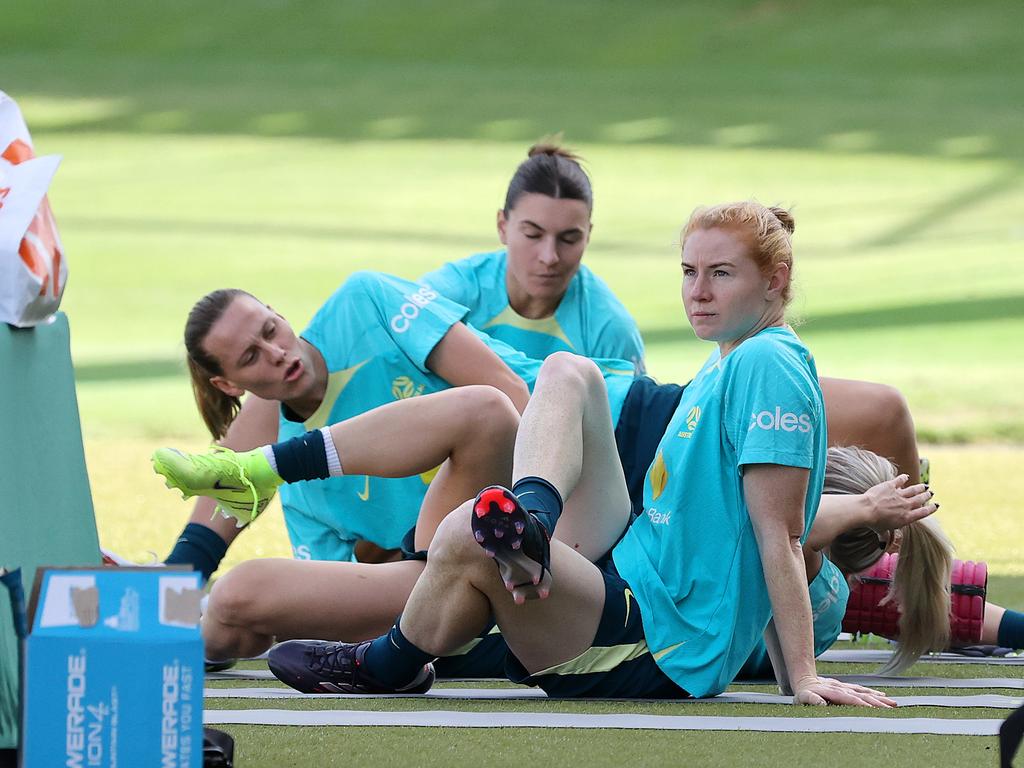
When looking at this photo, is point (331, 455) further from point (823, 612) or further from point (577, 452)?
point (823, 612)

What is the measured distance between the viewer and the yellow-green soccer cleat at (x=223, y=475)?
2857 mm

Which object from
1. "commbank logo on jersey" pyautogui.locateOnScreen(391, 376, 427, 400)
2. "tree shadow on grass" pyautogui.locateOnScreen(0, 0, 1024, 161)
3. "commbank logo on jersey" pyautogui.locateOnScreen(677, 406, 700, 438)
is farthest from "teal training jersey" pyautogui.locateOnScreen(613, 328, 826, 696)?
"tree shadow on grass" pyautogui.locateOnScreen(0, 0, 1024, 161)

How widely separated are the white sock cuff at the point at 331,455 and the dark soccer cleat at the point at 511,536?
63cm

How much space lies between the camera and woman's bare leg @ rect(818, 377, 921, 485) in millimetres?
3480

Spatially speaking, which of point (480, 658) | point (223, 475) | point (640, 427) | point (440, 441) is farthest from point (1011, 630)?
point (223, 475)

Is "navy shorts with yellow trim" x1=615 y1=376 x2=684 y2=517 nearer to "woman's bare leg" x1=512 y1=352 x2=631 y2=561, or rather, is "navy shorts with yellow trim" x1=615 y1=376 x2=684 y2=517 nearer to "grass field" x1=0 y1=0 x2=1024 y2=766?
"woman's bare leg" x1=512 y1=352 x2=631 y2=561

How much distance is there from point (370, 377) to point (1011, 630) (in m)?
1.37

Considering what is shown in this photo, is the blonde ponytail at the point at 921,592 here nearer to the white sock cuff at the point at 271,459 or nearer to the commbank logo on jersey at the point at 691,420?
the commbank logo on jersey at the point at 691,420

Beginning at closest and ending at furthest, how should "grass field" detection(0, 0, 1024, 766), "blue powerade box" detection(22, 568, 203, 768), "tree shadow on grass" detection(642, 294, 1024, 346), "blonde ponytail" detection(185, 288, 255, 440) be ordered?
1. "blue powerade box" detection(22, 568, 203, 768)
2. "blonde ponytail" detection(185, 288, 255, 440)
3. "grass field" detection(0, 0, 1024, 766)
4. "tree shadow on grass" detection(642, 294, 1024, 346)


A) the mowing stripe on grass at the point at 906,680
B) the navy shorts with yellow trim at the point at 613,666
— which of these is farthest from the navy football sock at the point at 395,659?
the mowing stripe on grass at the point at 906,680

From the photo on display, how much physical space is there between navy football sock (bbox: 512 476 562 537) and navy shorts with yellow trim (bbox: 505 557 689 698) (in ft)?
0.78

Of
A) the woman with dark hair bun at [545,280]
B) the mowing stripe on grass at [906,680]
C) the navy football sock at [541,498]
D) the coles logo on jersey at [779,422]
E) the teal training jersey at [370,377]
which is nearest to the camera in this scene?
the navy football sock at [541,498]

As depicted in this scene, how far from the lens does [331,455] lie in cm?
292

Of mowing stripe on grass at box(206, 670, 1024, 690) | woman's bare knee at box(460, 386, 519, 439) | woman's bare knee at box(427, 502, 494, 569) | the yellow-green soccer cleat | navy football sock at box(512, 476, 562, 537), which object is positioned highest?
woman's bare knee at box(460, 386, 519, 439)
